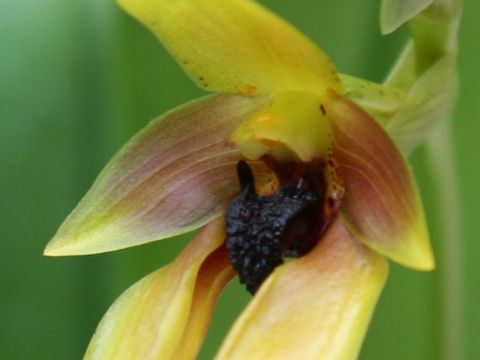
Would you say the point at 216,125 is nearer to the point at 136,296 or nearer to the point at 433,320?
the point at 136,296

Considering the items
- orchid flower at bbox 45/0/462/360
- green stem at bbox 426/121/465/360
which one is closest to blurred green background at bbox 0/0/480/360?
green stem at bbox 426/121/465/360

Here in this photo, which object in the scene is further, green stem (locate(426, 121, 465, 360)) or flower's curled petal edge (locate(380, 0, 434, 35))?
green stem (locate(426, 121, 465, 360))

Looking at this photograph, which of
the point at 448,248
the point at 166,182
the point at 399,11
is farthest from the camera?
the point at 448,248

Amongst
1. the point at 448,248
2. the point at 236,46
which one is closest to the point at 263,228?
the point at 236,46

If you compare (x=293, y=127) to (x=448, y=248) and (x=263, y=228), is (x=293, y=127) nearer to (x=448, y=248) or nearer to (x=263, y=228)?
(x=263, y=228)

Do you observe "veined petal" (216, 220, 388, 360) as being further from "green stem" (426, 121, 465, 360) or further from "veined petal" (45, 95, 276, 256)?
"green stem" (426, 121, 465, 360)

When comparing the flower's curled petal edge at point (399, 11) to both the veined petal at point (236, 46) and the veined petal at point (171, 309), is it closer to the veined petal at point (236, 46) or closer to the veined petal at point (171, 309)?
the veined petal at point (236, 46)

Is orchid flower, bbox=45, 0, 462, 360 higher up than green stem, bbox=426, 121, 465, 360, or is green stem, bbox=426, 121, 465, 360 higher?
orchid flower, bbox=45, 0, 462, 360
